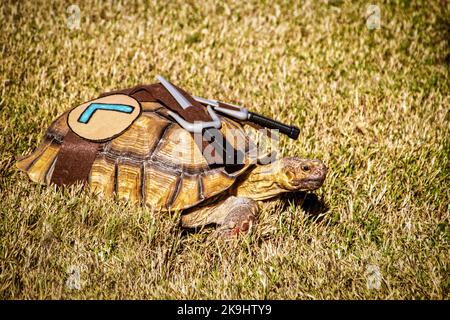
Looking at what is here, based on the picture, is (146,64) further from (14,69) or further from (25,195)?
(25,195)

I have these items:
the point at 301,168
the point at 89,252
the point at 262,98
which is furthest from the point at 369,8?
the point at 89,252

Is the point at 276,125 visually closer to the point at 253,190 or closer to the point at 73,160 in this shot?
the point at 253,190

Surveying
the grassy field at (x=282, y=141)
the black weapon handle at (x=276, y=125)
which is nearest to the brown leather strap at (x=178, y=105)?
the black weapon handle at (x=276, y=125)

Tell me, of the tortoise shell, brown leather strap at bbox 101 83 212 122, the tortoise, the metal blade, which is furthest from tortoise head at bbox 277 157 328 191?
the metal blade

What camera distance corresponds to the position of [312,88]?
6129 millimetres

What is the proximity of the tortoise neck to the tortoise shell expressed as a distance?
5.5 inches

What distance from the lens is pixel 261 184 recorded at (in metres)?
3.99

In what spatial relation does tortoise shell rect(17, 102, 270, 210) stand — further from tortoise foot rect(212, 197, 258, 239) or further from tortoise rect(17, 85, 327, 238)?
tortoise foot rect(212, 197, 258, 239)

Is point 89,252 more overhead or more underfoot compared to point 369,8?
more underfoot

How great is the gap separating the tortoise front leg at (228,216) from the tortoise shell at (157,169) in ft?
0.73

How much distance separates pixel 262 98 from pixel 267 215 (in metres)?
2.17

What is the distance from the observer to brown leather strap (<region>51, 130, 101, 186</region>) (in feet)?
12.4

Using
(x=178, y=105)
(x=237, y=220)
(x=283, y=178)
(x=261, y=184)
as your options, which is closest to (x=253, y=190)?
(x=261, y=184)

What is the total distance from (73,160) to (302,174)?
170 centimetres
